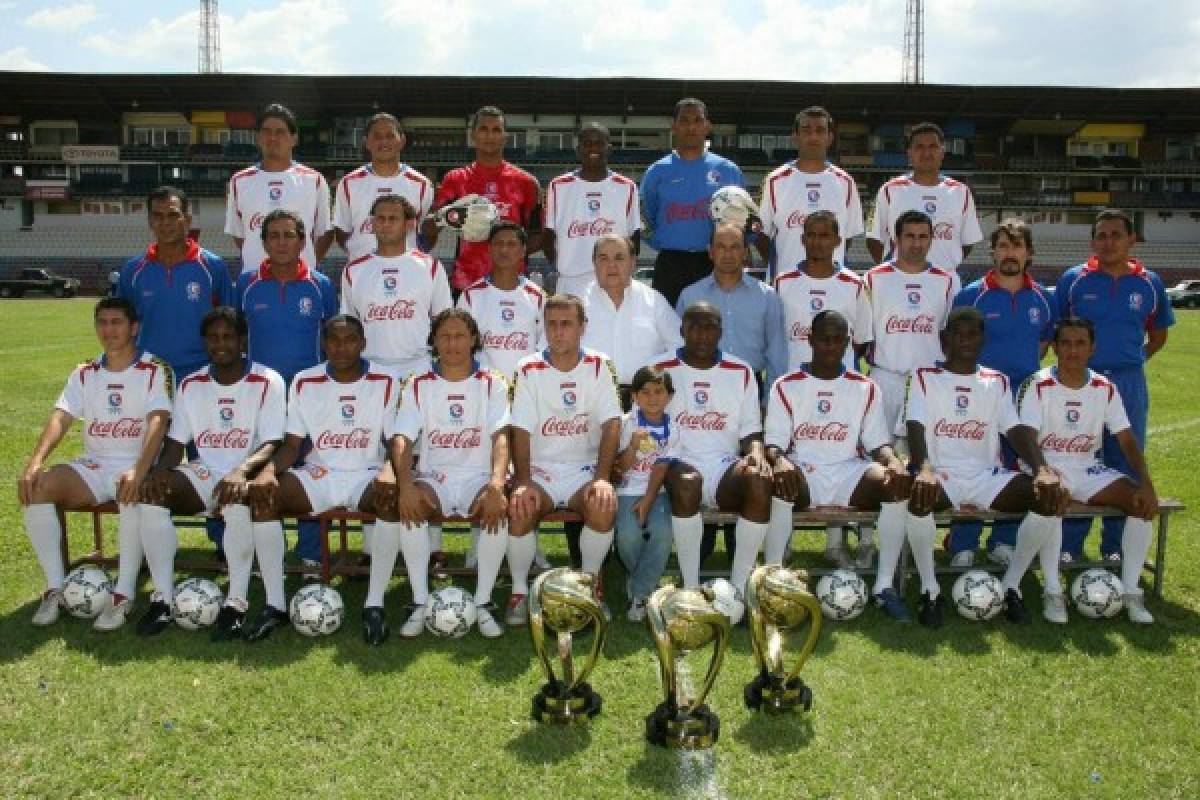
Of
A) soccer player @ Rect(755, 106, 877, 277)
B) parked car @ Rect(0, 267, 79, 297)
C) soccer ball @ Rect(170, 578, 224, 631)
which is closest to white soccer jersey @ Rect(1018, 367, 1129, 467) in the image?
soccer player @ Rect(755, 106, 877, 277)

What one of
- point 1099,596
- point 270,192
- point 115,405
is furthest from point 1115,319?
point 115,405

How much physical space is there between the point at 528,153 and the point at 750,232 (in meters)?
39.4

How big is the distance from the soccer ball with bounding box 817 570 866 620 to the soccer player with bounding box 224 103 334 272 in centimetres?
377

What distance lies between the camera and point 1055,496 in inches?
193

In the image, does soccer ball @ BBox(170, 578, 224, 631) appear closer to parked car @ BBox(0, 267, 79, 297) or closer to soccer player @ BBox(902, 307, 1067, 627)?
soccer player @ BBox(902, 307, 1067, 627)

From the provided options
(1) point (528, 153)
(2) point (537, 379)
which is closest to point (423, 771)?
(2) point (537, 379)

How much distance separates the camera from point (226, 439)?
17.1ft

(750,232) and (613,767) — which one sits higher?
(750,232)

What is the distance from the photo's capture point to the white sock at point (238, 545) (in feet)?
15.6

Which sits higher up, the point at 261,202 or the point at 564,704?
the point at 261,202

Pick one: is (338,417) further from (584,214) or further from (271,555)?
(584,214)

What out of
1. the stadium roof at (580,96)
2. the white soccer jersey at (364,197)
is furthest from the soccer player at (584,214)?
the stadium roof at (580,96)

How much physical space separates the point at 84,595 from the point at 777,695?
3392mm

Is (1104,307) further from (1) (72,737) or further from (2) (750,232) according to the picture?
(1) (72,737)
